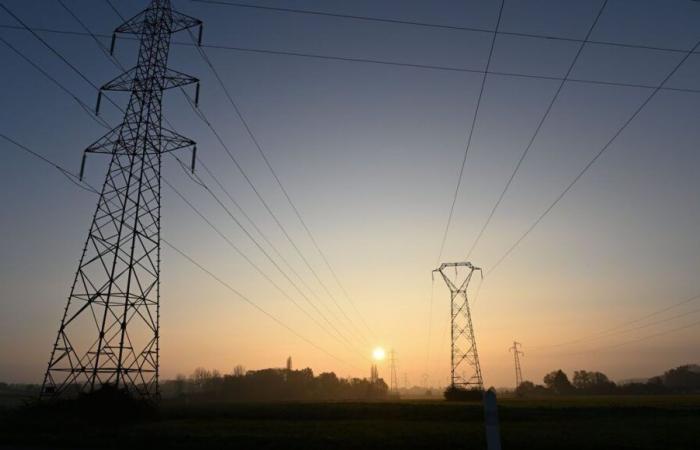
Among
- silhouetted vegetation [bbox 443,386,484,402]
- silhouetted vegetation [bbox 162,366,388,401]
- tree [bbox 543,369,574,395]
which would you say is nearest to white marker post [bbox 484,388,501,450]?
silhouetted vegetation [bbox 443,386,484,402]

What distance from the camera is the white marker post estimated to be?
6087 mm

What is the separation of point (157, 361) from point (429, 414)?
903 inches

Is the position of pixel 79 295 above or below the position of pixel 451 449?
above

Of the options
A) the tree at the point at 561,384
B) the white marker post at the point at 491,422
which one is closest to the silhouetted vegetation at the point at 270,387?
the tree at the point at 561,384

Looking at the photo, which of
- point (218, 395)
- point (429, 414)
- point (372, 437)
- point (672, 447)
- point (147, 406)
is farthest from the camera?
point (218, 395)

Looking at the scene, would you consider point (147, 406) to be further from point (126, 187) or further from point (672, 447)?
point (672, 447)

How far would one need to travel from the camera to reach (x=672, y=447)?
18.9 m

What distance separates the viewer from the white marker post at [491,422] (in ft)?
20.0

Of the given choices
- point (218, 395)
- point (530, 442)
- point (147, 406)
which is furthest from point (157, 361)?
point (218, 395)

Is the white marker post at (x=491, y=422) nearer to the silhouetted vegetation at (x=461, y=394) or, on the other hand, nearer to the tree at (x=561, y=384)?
the silhouetted vegetation at (x=461, y=394)

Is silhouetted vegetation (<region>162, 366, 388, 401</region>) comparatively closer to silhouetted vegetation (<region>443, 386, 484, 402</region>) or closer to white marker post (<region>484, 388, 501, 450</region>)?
silhouetted vegetation (<region>443, 386, 484, 402</region>)

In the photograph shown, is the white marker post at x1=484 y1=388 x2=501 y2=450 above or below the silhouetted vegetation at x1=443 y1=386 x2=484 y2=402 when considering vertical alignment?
above

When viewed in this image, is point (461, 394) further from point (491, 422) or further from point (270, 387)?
point (270, 387)

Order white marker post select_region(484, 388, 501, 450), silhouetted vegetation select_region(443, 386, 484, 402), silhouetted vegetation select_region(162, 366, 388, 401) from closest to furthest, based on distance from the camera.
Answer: white marker post select_region(484, 388, 501, 450)
silhouetted vegetation select_region(443, 386, 484, 402)
silhouetted vegetation select_region(162, 366, 388, 401)
